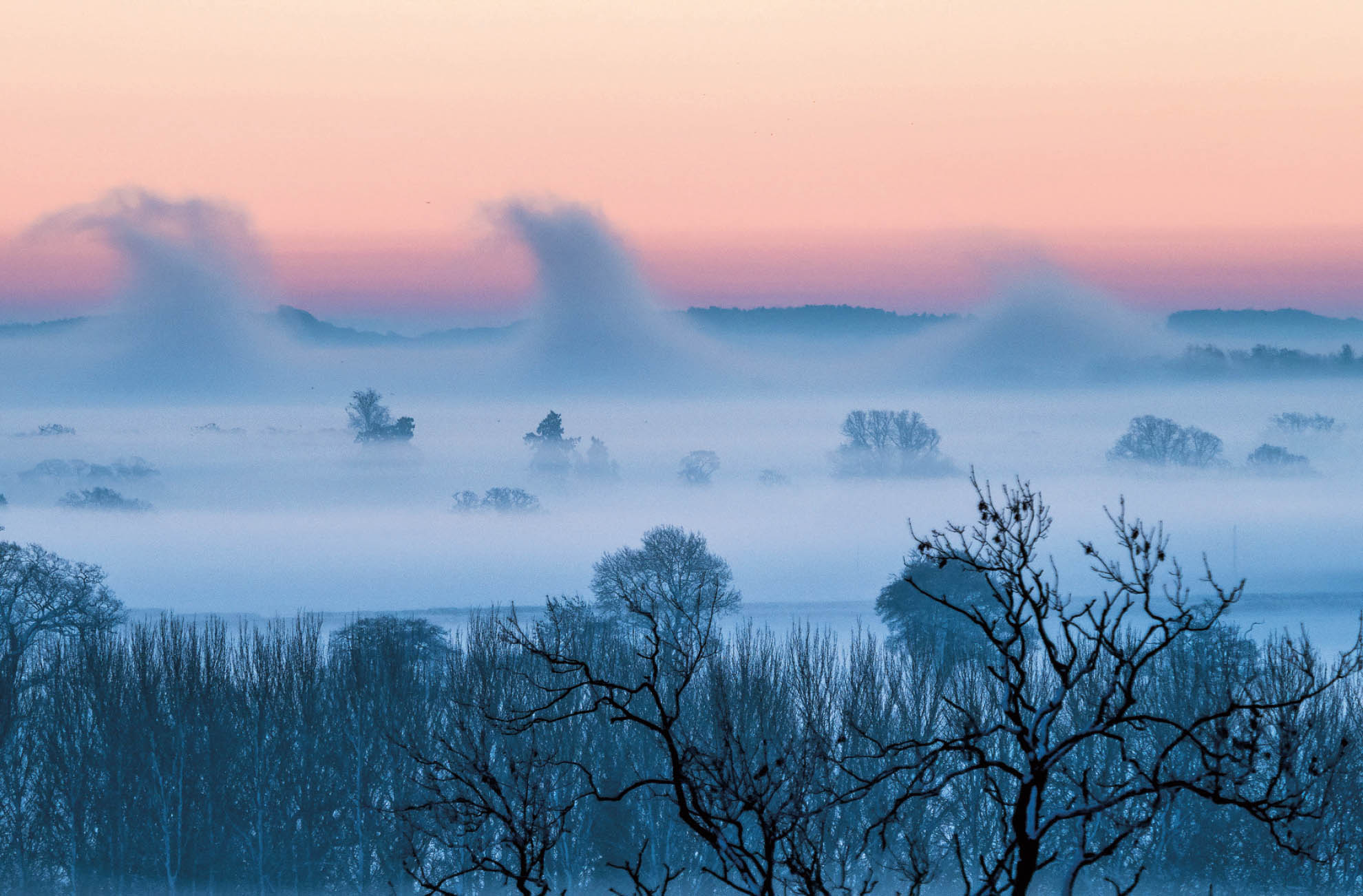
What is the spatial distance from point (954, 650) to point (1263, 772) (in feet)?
46.9

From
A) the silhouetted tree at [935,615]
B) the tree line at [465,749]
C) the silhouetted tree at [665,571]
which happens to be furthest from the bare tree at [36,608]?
the silhouetted tree at [935,615]

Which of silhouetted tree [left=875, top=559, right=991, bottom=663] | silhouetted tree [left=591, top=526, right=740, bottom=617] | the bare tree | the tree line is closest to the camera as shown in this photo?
the tree line

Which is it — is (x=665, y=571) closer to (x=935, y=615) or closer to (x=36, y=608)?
(x=935, y=615)

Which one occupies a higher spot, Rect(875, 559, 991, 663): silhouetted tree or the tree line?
Rect(875, 559, 991, 663): silhouetted tree

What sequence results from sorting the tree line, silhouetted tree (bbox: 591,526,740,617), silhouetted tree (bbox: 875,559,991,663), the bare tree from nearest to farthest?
the tree line < the bare tree < silhouetted tree (bbox: 875,559,991,663) < silhouetted tree (bbox: 591,526,740,617)

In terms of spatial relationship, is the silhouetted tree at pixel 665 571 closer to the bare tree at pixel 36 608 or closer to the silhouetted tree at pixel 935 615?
the silhouetted tree at pixel 935 615

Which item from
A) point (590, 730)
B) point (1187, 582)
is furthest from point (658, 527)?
point (1187, 582)

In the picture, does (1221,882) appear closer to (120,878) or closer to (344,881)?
(344,881)

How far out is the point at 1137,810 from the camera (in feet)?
196

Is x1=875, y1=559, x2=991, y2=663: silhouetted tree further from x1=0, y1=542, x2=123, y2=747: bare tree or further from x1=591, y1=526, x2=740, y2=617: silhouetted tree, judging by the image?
x1=0, y1=542, x2=123, y2=747: bare tree

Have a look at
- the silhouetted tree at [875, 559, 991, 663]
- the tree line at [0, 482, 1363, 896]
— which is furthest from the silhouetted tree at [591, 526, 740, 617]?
the tree line at [0, 482, 1363, 896]

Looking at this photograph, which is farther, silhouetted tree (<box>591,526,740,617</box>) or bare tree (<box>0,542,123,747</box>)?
silhouetted tree (<box>591,526,740,617</box>)

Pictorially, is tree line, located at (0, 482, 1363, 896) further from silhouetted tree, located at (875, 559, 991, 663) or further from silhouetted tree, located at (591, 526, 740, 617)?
silhouetted tree, located at (591, 526, 740, 617)

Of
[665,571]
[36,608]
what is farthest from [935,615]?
[36,608]
